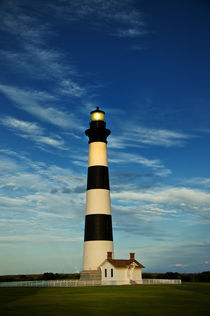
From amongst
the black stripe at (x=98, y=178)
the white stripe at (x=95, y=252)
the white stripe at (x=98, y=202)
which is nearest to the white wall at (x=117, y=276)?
the white stripe at (x=95, y=252)

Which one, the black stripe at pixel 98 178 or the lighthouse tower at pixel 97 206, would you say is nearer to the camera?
the lighthouse tower at pixel 97 206

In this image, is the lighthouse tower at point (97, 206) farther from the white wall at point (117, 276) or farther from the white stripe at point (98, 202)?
the white wall at point (117, 276)

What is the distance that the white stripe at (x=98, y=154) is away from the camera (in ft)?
137

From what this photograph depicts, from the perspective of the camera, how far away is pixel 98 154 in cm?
4212

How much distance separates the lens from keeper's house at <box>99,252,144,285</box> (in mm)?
37938

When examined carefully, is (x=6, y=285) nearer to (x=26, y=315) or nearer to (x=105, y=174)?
(x=105, y=174)

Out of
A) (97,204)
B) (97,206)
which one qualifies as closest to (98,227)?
(97,206)

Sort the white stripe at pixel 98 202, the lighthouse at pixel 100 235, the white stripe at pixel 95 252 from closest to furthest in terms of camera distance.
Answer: the lighthouse at pixel 100 235 < the white stripe at pixel 95 252 < the white stripe at pixel 98 202

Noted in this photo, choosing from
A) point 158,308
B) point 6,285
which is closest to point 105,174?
point 6,285

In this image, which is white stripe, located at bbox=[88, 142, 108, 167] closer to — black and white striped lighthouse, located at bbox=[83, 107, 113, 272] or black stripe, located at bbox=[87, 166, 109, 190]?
black and white striped lighthouse, located at bbox=[83, 107, 113, 272]

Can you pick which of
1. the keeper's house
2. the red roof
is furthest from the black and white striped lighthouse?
the red roof

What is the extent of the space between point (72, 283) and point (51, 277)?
19232 mm

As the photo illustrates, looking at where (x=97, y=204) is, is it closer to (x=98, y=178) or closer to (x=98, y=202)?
(x=98, y=202)

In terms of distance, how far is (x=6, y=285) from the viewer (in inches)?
1517
